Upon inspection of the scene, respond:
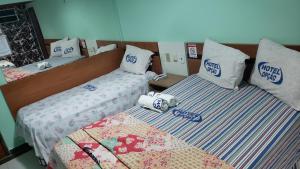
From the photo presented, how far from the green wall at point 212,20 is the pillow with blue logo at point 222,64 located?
0.15 metres

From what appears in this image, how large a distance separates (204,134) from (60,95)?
186 cm

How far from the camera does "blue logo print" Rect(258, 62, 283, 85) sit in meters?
1.73

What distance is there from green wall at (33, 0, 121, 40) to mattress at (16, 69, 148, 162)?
2.26 feet

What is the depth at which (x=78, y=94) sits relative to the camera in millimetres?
2686

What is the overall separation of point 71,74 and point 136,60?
829 millimetres

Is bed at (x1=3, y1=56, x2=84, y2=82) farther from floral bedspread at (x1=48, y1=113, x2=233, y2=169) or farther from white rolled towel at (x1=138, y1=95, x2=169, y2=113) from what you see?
white rolled towel at (x1=138, y1=95, x2=169, y2=113)

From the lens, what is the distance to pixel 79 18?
10.2 ft

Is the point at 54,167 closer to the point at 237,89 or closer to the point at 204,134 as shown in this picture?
the point at 204,134

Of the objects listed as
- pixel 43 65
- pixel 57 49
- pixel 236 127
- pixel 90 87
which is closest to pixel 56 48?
pixel 57 49

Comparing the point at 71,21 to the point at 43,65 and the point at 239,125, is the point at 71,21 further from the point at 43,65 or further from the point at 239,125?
the point at 239,125

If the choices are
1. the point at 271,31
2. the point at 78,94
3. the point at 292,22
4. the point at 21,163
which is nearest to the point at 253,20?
the point at 271,31

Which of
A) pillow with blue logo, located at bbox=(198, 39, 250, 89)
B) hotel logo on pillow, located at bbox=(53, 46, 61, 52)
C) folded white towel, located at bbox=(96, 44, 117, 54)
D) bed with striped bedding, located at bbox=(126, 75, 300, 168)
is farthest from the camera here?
folded white towel, located at bbox=(96, 44, 117, 54)

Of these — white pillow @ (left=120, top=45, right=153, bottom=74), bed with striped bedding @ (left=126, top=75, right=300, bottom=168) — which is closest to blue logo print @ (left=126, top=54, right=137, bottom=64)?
white pillow @ (left=120, top=45, right=153, bottom=74)

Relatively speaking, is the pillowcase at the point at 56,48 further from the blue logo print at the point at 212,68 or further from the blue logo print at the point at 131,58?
the blue logo print at the point at 212,68
